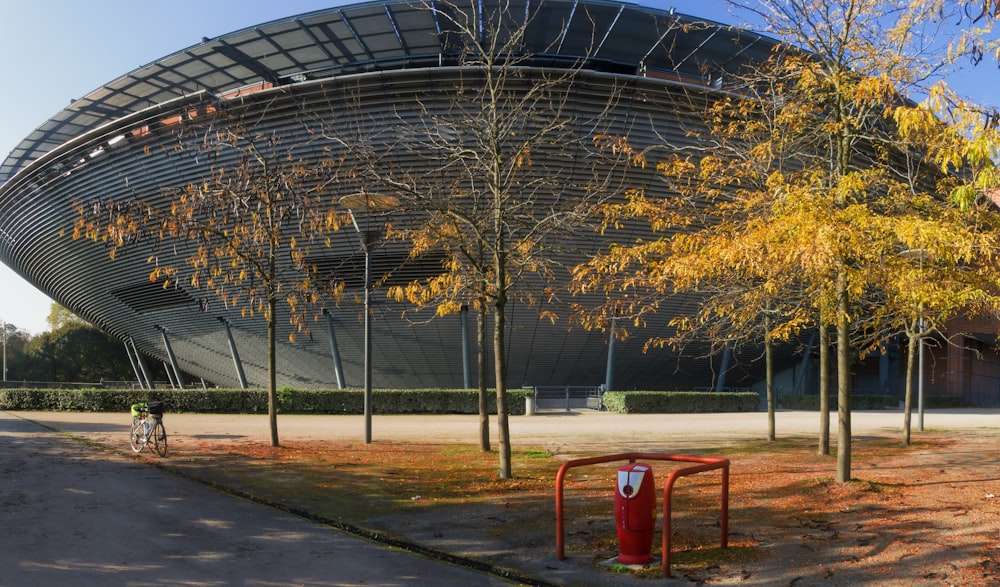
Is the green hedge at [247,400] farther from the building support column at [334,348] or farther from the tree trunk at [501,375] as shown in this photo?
the tree trunk at [501,375]

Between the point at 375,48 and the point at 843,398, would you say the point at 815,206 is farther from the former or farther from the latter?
the point at 375,48

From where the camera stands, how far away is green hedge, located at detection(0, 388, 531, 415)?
2702cm

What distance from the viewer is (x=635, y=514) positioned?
6.39 meters

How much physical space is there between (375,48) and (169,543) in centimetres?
2433

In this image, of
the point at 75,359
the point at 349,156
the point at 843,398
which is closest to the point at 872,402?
the point at 349,156

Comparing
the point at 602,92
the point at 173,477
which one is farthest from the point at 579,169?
the point at 173,477

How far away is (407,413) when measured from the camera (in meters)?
28.7

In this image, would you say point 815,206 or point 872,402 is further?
point 872,402

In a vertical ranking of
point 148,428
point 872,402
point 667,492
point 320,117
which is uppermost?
point 320,117

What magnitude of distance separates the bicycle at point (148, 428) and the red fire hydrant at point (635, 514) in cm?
987

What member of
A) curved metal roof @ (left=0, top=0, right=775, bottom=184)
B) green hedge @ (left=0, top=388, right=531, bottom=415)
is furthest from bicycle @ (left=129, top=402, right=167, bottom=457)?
curved metal roof @ (left=0, top=0, right=775, bottom=184)

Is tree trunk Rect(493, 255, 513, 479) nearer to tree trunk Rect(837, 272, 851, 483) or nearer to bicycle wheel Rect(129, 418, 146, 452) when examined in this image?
tree trunk Rect(837, 272, 851, 483)

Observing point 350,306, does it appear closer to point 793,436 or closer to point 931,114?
point 793,436

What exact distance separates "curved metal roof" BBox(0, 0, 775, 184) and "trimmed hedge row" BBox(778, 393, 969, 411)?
650 inches
